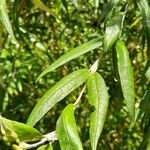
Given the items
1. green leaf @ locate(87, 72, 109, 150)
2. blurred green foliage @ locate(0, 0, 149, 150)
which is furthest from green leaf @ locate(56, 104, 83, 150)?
blurred green foliage @ locate(0, 0, 149, 150)

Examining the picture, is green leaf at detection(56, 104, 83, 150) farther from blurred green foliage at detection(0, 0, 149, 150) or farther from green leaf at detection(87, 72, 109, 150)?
blurred green foliage at detection(0, 0, 149, 150)

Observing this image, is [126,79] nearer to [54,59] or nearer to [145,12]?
[145,12]

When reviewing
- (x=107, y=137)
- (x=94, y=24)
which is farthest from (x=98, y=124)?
(x=107, y=137)

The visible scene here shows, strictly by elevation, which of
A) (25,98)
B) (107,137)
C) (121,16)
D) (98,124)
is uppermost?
(121,16)

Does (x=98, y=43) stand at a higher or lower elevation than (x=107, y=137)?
higher

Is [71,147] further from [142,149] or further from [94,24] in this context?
[94,24]

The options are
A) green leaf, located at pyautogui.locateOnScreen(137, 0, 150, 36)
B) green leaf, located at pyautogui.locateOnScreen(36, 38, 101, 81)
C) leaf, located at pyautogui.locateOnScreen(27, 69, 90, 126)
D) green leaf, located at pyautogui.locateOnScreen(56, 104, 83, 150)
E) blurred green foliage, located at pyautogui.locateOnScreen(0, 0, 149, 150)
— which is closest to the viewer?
green leaf, located at pyautogui.locateOnScreen(56, 104, 83, 150)

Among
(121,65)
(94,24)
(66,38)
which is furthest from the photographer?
(66,38)
